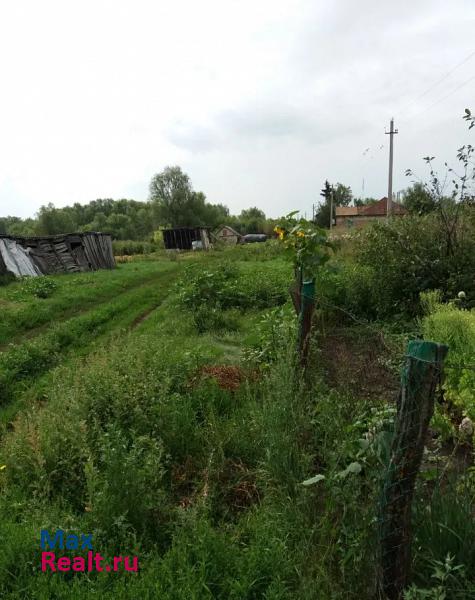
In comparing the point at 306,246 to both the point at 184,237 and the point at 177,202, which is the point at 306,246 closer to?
the point at 184,237

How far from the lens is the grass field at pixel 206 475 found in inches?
84.0

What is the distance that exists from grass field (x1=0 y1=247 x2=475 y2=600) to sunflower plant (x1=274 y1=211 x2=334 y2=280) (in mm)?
859

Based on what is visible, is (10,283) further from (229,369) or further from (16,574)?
(16,574)

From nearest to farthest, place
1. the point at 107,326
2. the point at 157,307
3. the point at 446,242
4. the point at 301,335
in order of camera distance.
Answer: the point at 301,335 < the point at 446,242 < the point at 107,326 < the point at 157,307

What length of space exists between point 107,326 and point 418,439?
27.8ft

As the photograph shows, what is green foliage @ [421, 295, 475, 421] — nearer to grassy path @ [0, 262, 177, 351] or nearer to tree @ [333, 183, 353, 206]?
grassy path @ [0, 262, 177, 351]

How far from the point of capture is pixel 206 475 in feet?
10.4

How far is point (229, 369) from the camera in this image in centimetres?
503

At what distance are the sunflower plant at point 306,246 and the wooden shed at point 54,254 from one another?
14.2 meters

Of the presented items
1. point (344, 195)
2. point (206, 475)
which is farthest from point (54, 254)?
point (344, 195)

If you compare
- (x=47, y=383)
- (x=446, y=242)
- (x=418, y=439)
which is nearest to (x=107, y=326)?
(x=47, y=383)

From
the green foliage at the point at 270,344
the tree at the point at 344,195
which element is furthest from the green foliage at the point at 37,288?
the tree at the point at 344,195

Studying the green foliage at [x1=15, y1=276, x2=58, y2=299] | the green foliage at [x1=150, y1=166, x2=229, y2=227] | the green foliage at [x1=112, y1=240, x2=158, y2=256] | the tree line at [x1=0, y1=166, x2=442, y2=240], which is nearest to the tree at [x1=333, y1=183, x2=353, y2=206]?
the tree line at [x1=0, y1=166, x2=442, y2=240]

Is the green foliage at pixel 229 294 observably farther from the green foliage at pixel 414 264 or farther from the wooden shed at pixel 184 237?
the wooden shed at pixel 184 237
